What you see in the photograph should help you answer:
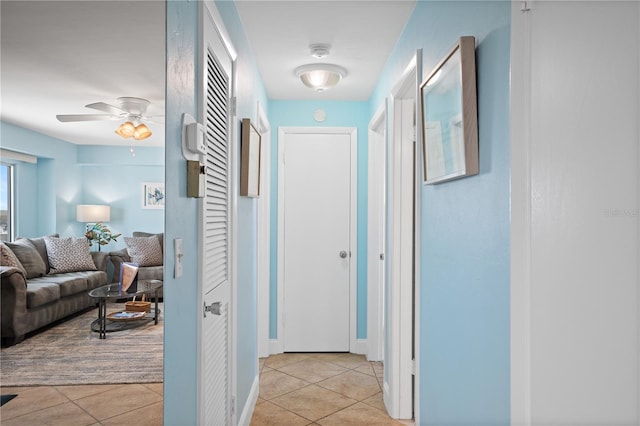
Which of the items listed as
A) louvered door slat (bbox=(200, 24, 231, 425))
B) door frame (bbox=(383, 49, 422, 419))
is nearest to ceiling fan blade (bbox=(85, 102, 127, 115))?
louvered door slat (bbox=(200, 24, 231, 425))

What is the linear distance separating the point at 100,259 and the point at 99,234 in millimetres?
54

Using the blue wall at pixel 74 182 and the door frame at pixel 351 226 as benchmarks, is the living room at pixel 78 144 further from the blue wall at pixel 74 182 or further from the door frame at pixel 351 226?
the door frame at pixel 351 226

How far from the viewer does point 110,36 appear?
896 mm

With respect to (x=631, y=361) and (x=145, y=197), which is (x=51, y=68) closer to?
(x=145, y=197)

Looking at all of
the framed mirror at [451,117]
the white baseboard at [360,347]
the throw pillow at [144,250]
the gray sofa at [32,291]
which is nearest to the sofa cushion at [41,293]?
the gray sofa at [32,291]

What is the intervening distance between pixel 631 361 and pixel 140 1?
121 centimetres

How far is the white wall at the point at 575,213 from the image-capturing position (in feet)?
2.83

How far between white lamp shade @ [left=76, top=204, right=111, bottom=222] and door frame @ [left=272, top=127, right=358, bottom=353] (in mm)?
3347

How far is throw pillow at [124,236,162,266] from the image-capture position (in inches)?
41.1

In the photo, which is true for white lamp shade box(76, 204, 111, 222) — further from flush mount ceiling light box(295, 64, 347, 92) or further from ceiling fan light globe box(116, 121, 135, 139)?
flush mount ceiling light box(295, 64, 347, 92)

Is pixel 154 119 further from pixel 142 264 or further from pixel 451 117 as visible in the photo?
pixel 451 117

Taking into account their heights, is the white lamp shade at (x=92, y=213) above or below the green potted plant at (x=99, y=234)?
above

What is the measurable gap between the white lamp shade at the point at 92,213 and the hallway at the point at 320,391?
2263 millimetres

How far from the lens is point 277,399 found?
3.22m
